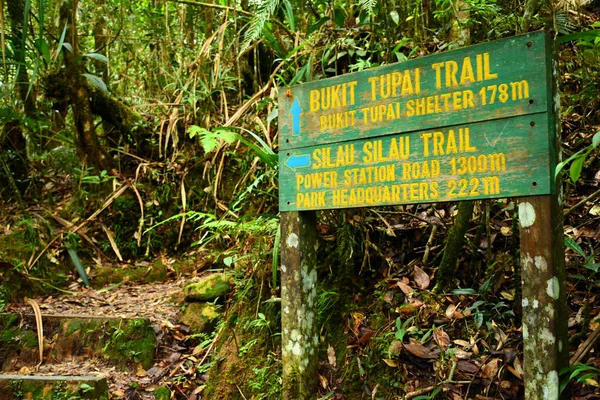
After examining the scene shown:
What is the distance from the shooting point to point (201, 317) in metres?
4.06

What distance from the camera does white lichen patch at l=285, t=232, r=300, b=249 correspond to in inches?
120

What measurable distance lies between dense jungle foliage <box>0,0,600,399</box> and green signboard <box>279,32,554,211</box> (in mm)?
380

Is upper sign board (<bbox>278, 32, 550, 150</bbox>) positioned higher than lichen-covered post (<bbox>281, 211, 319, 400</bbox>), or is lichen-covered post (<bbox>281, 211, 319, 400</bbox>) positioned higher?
upper sign board (<bbox>278, 32, 550, 150</bbox>)

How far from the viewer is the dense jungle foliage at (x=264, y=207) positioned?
116 inches

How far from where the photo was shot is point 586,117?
3.61m

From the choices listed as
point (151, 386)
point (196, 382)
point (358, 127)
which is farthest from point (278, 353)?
point (358, 127)

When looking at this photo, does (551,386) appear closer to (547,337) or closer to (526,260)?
(547,337)

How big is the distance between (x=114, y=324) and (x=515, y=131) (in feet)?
10.0

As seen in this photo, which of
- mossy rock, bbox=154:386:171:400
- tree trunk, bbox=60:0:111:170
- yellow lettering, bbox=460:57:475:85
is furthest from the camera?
tree trunk, bbox=60:0:111:170

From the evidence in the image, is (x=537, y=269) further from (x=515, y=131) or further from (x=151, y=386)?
(x=151, y=386)

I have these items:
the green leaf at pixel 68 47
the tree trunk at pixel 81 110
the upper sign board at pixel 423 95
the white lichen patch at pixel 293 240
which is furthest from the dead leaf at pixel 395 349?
the green leaf at pixel 68 47

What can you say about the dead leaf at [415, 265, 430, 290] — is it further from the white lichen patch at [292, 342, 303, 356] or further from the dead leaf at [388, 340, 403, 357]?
the white lichen patch at [292, 342, 303, 356]

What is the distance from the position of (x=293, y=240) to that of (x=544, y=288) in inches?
51.6

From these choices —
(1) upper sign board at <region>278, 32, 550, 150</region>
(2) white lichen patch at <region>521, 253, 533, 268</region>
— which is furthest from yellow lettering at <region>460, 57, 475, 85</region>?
(2) white lichen patch at <region>521, 253, 533, 268</region>
